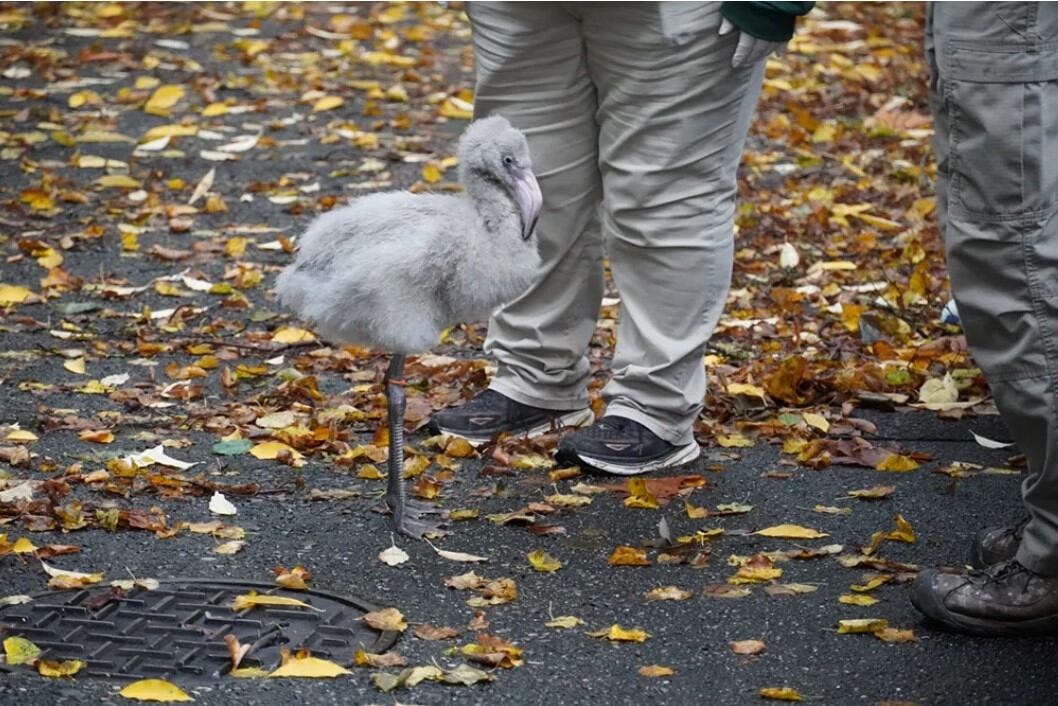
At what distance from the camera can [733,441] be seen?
539cm

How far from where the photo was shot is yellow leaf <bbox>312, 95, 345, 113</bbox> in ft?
34.2

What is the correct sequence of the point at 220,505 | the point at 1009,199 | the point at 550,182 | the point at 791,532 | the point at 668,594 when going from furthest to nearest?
the point at 550,182 < the point at 220,505 < the point at 791,532 < the point at 668,594 < the point at 1009,199

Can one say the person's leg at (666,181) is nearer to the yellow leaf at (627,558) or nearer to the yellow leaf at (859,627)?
the yellow leaf at (627,558)

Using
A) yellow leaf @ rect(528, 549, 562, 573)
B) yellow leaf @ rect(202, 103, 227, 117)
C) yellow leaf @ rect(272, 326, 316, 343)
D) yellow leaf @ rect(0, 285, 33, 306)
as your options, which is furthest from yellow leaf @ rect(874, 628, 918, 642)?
yellow leaf @ rect(202, 103, 227, 117)

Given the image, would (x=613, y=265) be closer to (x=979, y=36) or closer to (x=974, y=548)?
(x=974, y=548)

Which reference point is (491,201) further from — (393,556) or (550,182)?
(393,556)

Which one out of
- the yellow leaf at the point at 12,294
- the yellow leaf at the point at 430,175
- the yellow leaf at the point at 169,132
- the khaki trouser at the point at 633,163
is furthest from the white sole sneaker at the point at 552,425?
the yellow leaf at the point at 169,132

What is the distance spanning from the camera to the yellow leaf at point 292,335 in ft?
21.1

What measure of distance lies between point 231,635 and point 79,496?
117 cm

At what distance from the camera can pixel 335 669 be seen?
3723 mm

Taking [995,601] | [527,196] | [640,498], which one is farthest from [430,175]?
[995,601]

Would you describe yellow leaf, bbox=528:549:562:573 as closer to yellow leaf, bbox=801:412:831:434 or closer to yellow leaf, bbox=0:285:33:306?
yellow leaf, bbox=801:412:831:434

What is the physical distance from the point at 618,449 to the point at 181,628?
5.31ft

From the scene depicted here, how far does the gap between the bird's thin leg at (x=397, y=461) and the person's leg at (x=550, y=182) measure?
32.4 inches
